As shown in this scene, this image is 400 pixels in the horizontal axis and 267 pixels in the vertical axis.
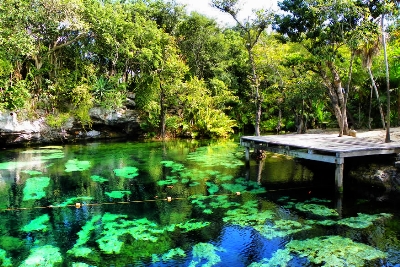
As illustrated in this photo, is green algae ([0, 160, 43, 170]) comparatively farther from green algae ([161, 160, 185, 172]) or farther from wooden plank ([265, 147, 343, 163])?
wooden plank ([265, 147, 343, 163])

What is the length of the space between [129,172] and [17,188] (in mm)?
4068

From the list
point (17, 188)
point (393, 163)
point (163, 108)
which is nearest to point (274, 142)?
point (393, 163)

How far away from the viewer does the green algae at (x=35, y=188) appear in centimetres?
1075

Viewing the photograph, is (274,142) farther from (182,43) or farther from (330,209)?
(182,43)

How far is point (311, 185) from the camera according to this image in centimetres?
1168

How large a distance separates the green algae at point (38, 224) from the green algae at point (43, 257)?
1.14 meters

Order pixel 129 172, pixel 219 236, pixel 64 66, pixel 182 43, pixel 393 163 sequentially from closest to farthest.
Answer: pixel 219 236, pixel 393 163, pixel 129 172, pixel 64 66, pixel 182 43

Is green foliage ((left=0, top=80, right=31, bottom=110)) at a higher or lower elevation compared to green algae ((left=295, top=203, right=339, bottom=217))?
higher

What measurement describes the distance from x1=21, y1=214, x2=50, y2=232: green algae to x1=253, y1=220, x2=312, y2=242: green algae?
4.94 metres

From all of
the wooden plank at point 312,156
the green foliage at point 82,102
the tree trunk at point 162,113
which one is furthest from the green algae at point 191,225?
the tree trunk at point 162,113

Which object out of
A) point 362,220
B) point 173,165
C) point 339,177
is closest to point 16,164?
point 173,165

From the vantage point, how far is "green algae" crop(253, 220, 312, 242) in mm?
7551

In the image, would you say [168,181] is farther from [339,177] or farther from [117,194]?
[339,177]

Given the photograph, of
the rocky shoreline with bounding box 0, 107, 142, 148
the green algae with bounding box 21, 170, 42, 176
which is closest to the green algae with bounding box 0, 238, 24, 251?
the green algae with bounding box 21, 170, 42, 176
